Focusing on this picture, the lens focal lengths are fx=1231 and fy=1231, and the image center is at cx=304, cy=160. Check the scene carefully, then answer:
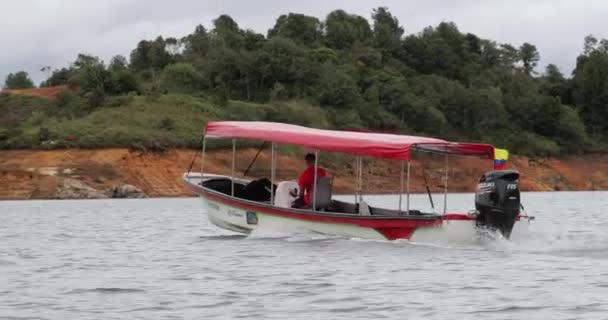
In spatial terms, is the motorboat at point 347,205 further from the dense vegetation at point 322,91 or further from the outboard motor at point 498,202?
the dense vegetation at point 322,91

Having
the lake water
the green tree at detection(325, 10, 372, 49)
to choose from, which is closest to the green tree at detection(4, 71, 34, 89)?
the green tree at detection(325, 10, 372, 49)

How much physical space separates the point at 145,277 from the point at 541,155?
77322mm

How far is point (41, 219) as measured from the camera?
39.4m

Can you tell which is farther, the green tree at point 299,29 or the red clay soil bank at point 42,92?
the green tree at point 299,29

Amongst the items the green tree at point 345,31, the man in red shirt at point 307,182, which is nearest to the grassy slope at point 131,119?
the green tree at point 345,31

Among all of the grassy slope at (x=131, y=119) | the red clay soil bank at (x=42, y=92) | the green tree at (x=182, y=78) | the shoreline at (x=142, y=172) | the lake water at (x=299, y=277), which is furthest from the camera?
the green tree at (x=182, y=78)

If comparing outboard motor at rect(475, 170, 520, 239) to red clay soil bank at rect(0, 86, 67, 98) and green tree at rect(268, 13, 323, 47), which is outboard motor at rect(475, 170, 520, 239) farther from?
green tree at rect(268, 13, 323, 47)

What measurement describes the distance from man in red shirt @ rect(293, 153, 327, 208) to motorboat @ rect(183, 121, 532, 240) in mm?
126

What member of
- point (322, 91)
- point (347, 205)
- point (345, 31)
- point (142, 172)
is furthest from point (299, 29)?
point (347, 205)

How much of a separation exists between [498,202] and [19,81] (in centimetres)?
9351

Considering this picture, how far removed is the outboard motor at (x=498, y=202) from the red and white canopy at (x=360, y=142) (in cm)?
146

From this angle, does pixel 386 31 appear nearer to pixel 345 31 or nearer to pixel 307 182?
pixel 345 31

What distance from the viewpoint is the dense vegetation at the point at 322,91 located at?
3095 inches

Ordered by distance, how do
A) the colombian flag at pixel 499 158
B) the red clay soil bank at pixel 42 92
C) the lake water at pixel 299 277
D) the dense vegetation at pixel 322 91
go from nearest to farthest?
the lake water at pixel 299 277 → the colombian flag at pixel 499 158 → the dense vegetation at pixel 322 91 → the red clay soil bank at pixel 42 92
